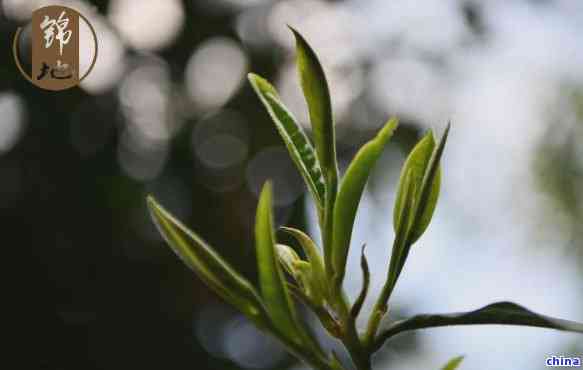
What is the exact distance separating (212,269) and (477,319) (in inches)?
5.6

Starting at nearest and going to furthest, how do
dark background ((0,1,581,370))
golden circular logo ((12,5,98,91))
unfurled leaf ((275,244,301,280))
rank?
unfurled leaf ((275,244,301,280)), golden circular logo ((12,5,98,91)), dark background ((0,1,581,370))

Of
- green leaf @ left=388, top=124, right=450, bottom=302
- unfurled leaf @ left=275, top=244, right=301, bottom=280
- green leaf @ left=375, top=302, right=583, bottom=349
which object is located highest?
green leaf @ left=388, top=124, right=450, bottom=302

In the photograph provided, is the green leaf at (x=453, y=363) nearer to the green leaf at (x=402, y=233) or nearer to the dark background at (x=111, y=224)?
the green leaf at (x=402, y=233)

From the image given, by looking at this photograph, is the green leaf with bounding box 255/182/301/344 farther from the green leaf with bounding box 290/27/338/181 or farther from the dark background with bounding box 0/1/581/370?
the dark background with bounding box 0/1/581/370

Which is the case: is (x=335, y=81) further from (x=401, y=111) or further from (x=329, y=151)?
(x=329, y=151)

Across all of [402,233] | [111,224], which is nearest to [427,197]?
[402,233]

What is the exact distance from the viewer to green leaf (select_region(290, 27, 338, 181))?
0.52 meters

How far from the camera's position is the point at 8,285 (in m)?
5.75

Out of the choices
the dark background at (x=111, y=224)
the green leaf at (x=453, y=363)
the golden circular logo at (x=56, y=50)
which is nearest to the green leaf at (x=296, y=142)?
the green leaf at (x=453, y=363)

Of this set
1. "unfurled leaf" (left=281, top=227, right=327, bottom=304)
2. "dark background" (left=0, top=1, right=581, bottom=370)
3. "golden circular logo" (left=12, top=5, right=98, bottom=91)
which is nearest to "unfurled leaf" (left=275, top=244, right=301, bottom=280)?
"unfurled leaf" (left=281, top=227, right=327, bottom=304)

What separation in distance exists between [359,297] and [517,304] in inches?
3.3

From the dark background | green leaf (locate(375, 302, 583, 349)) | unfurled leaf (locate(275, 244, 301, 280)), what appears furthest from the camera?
the dark background

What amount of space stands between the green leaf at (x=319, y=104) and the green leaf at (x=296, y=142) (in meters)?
0.02

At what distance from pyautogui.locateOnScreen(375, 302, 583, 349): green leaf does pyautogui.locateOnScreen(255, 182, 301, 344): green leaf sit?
5 centimetres
